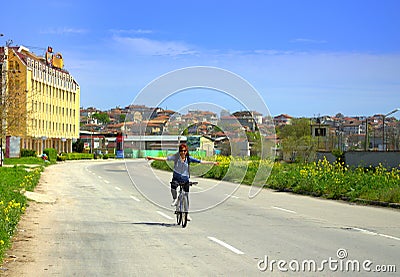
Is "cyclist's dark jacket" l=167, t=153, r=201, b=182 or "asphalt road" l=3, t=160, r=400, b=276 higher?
"cyclist's dark jacket" l=167, t=153, r=201, b=182

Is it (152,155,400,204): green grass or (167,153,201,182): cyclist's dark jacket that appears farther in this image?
(152,155,400,204): green grass

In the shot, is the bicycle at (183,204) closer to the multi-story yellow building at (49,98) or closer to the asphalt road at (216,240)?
the asphalt road at (216,240)

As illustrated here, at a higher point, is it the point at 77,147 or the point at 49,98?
the point at 49,98

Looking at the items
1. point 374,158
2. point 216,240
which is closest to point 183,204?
point 216,240

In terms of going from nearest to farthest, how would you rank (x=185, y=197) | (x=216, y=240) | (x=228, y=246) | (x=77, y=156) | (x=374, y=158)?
1. (x=228, y=246)
2. (x=216, y=240)
3. (x=185, y=197)
4. (x=374, y=158)
5. (x=77, y=156)

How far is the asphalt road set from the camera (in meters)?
9.56

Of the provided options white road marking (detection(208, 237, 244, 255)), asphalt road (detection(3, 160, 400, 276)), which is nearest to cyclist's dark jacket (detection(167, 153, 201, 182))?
asphalt road (detection(3, 160, 400, 276))

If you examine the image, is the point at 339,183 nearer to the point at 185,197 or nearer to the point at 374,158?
the point at 185,197

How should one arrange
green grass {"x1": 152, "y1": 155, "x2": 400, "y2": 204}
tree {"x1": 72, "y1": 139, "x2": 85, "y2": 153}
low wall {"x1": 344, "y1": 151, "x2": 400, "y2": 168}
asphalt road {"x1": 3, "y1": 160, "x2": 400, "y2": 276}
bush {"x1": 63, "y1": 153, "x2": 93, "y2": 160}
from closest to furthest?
asphalt road {"x1": 3, "y1": 160, "x2": 400, "y2": 276} < green grass {"x1": 152, "y1": 155, "x2": 400, "y2": 204} < low wall {"x1": 344, "y1": 151, "x2": 400, "y2": 168} < bush {"x1": 63, "y1": 153, "x2": 93, "y2": 160} < tree {"x1": 72, "y1": 139, "x2": 85, "y2": 153}

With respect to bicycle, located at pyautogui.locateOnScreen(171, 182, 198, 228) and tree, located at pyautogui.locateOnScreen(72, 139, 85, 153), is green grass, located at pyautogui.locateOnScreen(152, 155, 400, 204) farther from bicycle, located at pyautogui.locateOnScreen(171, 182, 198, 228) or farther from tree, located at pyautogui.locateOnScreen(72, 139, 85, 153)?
tree, located at pyautogui.locateOnScreen(72, 139, 85, 153)

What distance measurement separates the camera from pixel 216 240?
12531 millimetres

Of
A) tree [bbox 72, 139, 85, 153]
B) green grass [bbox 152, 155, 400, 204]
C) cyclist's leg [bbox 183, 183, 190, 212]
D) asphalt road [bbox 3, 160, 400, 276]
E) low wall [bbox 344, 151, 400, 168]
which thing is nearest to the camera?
asphalt road [bbox 3, 160, 400, 276]

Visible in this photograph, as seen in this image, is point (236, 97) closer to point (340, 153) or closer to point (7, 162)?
point (340, 153)

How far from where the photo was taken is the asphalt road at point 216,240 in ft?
31.4
